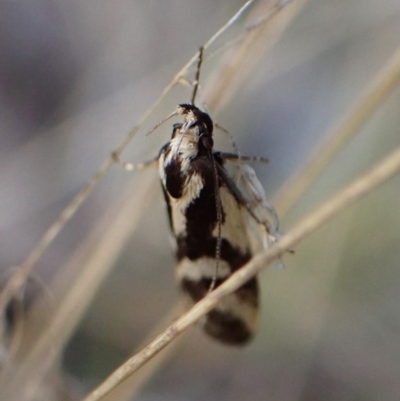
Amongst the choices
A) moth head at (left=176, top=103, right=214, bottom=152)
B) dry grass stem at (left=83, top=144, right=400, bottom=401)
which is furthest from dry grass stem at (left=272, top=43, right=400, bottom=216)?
dry grass stem at (left=83, top=144, right=400, bottom=401)

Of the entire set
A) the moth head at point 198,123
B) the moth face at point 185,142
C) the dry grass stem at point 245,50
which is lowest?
the moth face at point 185,142

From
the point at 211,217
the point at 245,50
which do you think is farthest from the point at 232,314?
the point at 245,50

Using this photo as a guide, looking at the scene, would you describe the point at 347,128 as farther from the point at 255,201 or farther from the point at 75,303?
the point at 75,303

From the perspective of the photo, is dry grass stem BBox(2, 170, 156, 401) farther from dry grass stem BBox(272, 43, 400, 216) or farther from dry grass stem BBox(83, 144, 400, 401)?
dry grass stem BBox(83, 144, 400, 401)

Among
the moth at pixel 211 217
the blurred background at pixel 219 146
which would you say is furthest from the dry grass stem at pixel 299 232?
the blurred background at pixel 219 146

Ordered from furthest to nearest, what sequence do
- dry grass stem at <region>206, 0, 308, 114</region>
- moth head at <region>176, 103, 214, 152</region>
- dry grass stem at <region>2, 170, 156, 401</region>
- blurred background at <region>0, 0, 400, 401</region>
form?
blurred background at <region>0, 0, 400, 401</region>, dry grass stem at <region>2, 170, 156, 401</region>, dry grass stem at <region>206, 0, 308, 114</region>, moth head at <region>176, 103, 214, 152</region>

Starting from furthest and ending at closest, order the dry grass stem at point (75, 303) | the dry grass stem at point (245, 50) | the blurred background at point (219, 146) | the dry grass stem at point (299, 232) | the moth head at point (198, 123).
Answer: the blurred background at point (219, 146)
the dry grass stem at point (75, 303)
the dry grass stem at point (245, 50)
the moth head at point (198, 123)
the dry grass stem at point (299, 232)

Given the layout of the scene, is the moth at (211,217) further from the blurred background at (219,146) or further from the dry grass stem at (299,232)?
the blurred background at (219,146)
